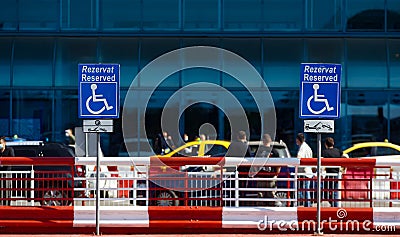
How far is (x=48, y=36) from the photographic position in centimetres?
2925

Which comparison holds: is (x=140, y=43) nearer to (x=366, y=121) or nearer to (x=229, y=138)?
(x=229, y=138)

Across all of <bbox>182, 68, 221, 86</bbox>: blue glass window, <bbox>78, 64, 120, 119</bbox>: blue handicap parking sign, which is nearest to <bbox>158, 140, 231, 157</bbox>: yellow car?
<bbox>78, 64, 120, 119</bbox>: blue handicap parking sign

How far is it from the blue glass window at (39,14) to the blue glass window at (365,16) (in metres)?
11.0

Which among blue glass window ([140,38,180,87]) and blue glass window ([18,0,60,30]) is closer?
blue glass window ([140,38,180,87])

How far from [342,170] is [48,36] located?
1728 centimetres

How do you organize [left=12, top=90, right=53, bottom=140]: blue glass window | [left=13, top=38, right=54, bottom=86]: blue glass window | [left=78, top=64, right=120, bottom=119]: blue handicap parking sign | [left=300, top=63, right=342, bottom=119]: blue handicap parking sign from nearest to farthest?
[left=78, top=64, right=120, bottom=119]: blue handicap parking sign
[left=300, top=63, right=342, bottom=119]: blue handicap parking sign
[left=13, top=38, right=54, bottom=86]: blue glass window
[left=12, top=90, right=53, bottom=140]: blue glass window

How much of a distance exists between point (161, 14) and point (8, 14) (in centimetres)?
571

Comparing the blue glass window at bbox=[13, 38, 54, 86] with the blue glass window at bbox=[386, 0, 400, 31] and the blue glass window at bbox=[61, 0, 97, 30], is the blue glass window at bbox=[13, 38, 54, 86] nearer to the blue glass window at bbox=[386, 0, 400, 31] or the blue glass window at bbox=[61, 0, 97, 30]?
the blue glass window at bbox=[61, 0, 97, 30]

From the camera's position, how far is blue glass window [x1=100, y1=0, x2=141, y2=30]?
96.6 ft

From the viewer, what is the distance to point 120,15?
2956 centimetres

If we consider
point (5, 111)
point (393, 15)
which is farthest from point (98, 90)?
point (393, 15)

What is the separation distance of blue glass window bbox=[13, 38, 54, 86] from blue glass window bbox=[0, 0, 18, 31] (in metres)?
0.70

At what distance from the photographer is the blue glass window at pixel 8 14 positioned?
29.4 meters

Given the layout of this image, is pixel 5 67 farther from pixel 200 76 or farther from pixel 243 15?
pixel 243 15
